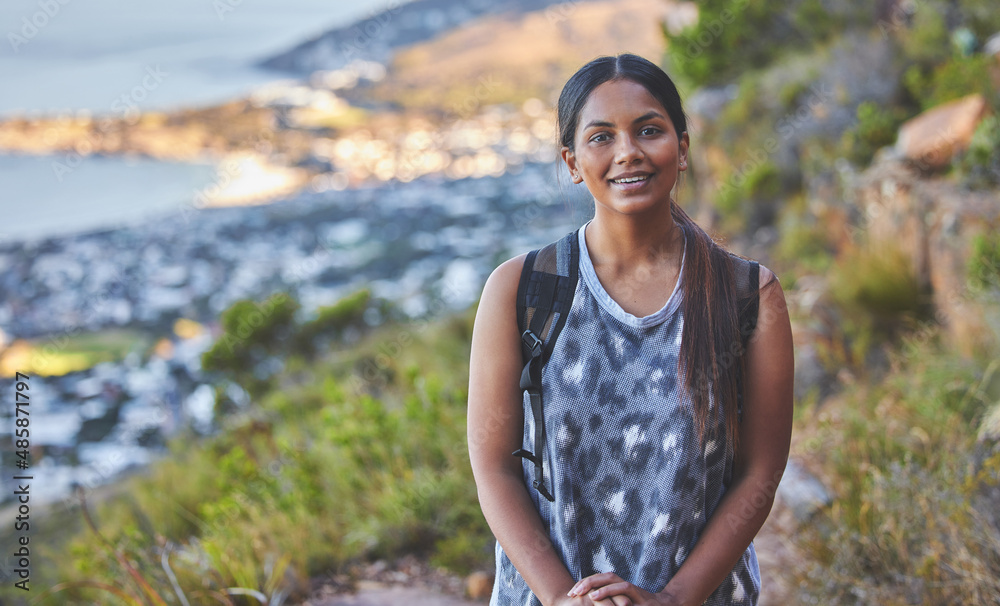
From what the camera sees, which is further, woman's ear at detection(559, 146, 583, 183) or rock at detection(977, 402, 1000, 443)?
rock at detection(977, 402, 1000, 443)

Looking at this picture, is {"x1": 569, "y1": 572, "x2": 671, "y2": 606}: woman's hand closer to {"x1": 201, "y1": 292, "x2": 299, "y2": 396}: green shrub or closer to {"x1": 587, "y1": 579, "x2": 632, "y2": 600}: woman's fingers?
{"x1": 587, "y1": 579, "x2": 632, "y2": 600}: woman's fingers

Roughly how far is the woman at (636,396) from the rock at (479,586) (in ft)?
5.64

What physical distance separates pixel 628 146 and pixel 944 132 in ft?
19.0

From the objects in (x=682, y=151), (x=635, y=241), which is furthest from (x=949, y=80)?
(x=635, y=241)

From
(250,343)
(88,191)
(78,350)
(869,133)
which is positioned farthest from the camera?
(88,191)

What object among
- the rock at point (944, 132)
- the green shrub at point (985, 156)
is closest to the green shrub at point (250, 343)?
the rock at point (944, 132)

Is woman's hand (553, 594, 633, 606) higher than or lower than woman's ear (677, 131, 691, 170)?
lower

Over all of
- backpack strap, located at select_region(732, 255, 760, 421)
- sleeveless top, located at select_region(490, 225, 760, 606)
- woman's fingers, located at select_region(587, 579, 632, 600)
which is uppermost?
backpack strap, located at select_region(732, 255, 760, 421)

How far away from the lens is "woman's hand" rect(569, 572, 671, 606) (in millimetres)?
1200

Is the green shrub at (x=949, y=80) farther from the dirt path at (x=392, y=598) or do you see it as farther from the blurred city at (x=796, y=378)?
the dirt path at (x=392, y=598)

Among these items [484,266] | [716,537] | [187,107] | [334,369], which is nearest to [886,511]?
[716,537]

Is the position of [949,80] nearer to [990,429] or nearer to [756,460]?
[990,429]

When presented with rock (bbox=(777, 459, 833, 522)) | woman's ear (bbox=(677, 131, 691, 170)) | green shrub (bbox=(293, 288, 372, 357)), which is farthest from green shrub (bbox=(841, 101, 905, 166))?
green shrub (bbox=(293, 288, 372, 357))

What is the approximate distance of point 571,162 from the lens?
142 centimetres
